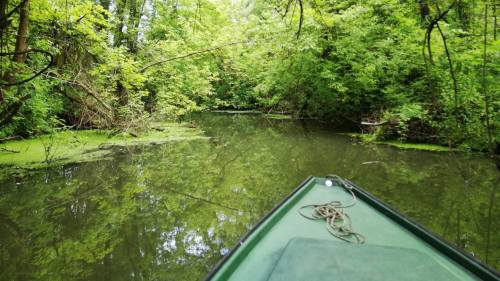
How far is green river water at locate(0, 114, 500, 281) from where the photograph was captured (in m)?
2.20

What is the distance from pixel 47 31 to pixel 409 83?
9.51m

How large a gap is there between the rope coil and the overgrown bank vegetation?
1.19 meters

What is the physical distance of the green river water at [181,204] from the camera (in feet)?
7.20

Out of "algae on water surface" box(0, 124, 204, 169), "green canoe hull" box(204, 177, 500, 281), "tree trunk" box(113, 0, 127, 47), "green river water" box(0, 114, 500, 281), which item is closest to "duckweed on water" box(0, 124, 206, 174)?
"algae on water surface" box(0, 124, 204, 169)

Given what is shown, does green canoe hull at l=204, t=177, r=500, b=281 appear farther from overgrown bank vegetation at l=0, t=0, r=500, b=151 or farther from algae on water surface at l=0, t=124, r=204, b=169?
algae on water surface at l=0, t=124, r=204, b=169

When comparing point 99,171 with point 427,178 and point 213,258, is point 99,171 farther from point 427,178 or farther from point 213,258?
point 427,178

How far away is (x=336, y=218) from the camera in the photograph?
84.8 inches

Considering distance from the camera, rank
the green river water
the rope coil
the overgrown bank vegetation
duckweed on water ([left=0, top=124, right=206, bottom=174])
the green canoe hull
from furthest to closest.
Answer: duckweed on water ([left=0, top=124, right=206, bottom=174])
the overgrown bank vegetation
the green river water
the rope coil
the green canoe hull

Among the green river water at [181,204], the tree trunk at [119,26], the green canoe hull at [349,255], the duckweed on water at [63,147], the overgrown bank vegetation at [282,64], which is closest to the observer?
the green canoe hull at [349,255]

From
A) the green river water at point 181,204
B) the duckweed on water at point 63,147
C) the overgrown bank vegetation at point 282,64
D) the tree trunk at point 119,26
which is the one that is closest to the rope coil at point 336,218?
the green river water at point 181,204

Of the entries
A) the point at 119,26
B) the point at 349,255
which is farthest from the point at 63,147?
the point at 349,255

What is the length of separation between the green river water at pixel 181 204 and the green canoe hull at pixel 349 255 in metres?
0.71

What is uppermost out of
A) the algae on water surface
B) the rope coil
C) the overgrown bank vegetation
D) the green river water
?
the overgrown bank vegetation

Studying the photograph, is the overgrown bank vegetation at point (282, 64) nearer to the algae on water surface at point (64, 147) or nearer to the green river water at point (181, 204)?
the algae on water surface at point (64, 147)
